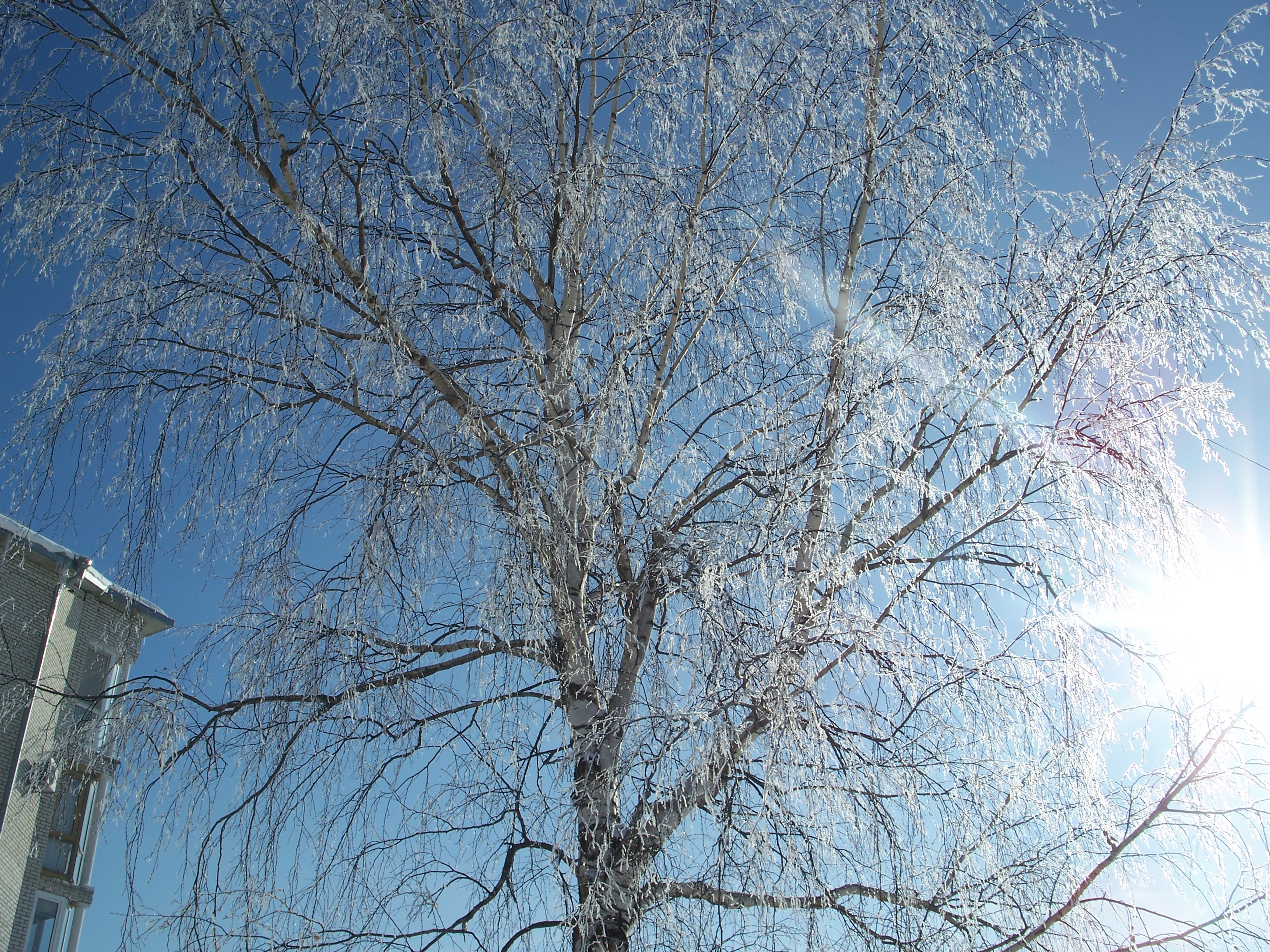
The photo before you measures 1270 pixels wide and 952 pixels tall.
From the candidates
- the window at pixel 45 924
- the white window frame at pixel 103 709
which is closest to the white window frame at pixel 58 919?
the window at pixel 45 924

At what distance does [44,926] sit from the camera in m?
12.4

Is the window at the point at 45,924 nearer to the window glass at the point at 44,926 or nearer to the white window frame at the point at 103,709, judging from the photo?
the window glass at the point at 44,926

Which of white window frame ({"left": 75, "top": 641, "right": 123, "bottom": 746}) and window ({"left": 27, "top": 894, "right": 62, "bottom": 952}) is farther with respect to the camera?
window ({"left": 27, "top": 894, "right": 62, "bottom": 952})

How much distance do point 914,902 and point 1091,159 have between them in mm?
2700

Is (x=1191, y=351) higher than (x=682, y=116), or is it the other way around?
(x=682, y=116)

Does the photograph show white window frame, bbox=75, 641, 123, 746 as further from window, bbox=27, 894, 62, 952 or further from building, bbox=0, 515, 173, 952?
window, bbox=27, 894, 62, 952

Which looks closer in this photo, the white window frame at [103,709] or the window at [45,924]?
the white window frame at [103,709]

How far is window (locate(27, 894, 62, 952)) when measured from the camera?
12312 mm

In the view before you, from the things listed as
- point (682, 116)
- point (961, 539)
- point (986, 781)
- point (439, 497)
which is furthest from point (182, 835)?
point (682, 116)

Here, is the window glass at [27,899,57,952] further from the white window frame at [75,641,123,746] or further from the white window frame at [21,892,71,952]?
the white window frame at [75,641,123,746]

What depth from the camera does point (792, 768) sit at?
255 centimetres

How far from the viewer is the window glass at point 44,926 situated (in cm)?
1231

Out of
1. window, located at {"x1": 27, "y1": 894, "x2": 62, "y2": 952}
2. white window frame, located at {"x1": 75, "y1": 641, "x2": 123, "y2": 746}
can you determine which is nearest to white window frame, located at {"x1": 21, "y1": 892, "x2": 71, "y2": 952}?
window, located at {"x1": 27, "y1": 894, "x2": 62, "y2": 952}

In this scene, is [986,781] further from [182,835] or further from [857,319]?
[182,835]
